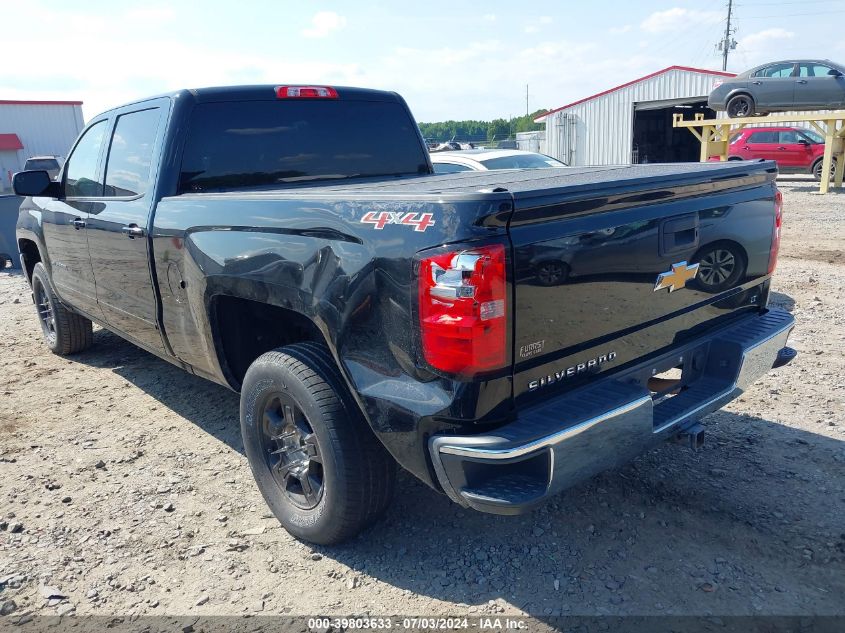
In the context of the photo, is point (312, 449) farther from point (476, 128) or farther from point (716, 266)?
point (476, 128)

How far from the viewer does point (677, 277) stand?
280 cm

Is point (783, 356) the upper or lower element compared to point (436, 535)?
upper

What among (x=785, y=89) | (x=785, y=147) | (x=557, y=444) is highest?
(x=785, y=89)

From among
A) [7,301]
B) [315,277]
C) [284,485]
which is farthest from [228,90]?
[7,301]

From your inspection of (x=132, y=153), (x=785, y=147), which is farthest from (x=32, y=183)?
(x=785, y=147)

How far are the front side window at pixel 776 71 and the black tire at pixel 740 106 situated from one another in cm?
67

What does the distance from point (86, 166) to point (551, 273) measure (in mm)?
3876

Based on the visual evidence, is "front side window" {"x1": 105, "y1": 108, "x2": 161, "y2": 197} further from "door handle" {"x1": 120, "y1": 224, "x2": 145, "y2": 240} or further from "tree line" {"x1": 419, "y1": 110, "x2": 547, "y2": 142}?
"tree line" {"x1": 419, "y1": 110, "x2": 547, "y2": 142}

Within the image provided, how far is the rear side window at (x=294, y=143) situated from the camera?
376cm

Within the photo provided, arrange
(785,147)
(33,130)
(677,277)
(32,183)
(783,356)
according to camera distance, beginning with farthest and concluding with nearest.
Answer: (33,130)
(785,147)
(32,183)
(783,356)
(677,277)

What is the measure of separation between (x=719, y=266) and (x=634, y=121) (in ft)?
93.1

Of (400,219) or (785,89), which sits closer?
(400,219)

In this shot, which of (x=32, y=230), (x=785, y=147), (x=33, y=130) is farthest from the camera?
(x=33, y=130)

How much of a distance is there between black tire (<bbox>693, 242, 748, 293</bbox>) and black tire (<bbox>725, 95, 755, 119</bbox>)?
18140mm
